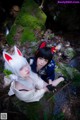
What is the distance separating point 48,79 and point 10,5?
2813mm

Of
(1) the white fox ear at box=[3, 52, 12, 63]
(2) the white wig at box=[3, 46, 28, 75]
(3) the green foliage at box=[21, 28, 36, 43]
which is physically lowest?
(3) the green foliage at box=[21, 28, 36, 43]

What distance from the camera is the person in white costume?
2.69 m

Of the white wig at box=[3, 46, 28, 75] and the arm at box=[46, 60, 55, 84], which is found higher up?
the white wig at box=[3, 46, 28, 75]

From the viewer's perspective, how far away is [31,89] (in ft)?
9.39

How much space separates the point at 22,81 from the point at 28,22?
7.83 feet

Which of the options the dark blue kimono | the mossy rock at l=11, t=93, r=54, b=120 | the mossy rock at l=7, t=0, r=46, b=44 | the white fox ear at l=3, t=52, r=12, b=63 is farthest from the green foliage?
the white fox ear at l=3, t=52, r=12, b=63

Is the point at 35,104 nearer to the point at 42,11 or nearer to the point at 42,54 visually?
the point at 42,54

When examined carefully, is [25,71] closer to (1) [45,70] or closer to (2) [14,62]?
(2) [14,62]

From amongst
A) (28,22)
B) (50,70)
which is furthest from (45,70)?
(28,22)

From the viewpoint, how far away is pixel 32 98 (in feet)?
9.44

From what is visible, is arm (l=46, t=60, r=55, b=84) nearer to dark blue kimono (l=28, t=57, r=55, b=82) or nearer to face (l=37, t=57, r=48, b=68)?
→ dark blue kimono (l=28, t=57, r=55, b=82)

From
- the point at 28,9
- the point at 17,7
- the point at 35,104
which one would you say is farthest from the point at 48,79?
the point at 17,7

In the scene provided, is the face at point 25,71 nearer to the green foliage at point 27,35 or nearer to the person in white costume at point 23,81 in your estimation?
the person in white costume at point 23,81

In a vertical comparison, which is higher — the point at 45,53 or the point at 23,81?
the point at 45,53
